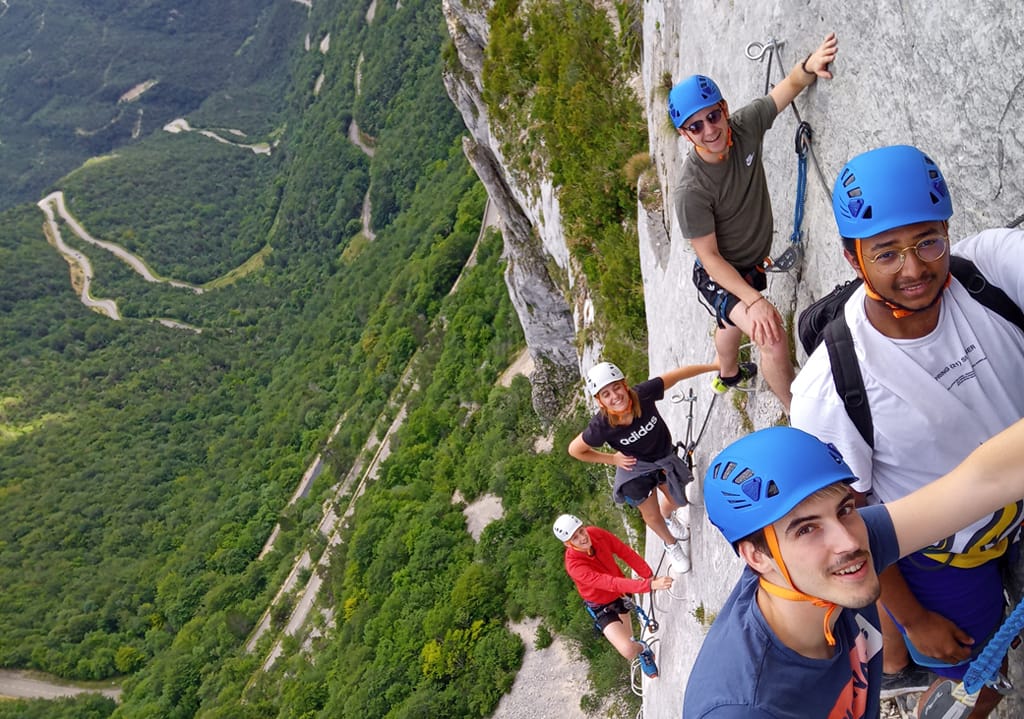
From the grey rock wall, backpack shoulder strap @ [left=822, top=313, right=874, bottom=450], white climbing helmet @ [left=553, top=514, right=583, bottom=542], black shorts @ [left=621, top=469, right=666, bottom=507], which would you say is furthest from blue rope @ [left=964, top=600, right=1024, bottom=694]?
white climbing helmet @ [left=553, top=514, right=583, bottom=542]

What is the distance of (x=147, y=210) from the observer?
158000 millimetres

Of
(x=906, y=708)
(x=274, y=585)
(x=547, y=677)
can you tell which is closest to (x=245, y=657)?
(x=274, y=585)

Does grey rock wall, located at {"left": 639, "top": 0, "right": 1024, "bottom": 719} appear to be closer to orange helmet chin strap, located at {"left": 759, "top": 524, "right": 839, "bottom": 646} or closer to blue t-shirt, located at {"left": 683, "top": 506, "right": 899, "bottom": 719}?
blue t-shirt, located at {"left": 683, "top": 506, "right": 899, "bottom": 719}

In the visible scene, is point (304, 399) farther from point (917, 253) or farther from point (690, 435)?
point (917, 253)

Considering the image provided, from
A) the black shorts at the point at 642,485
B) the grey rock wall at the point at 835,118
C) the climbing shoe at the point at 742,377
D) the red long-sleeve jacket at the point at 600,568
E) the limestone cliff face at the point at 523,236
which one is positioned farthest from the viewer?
the limestone cliff face at the point at 523,236

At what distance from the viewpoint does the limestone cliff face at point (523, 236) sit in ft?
74.1

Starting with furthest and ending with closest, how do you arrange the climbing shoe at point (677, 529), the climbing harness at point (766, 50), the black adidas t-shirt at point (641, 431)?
the climbing shoe at point (677, 529) → the black adidas t-shirt at point (641, 431) → the climbing harness at point (766, 50)

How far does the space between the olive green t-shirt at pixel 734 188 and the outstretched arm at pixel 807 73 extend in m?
Result: 0.08

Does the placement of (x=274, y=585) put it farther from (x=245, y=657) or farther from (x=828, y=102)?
(x=828, y=102)

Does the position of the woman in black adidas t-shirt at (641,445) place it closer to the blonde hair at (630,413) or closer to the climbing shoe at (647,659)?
the blonde hair at (630,413)

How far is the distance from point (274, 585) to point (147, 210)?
431 feet

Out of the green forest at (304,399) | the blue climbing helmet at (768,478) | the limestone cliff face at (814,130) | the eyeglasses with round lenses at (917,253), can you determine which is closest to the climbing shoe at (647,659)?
the limestone cliff face at (814,130)

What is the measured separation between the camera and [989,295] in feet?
8.42

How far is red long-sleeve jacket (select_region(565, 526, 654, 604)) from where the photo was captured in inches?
309
